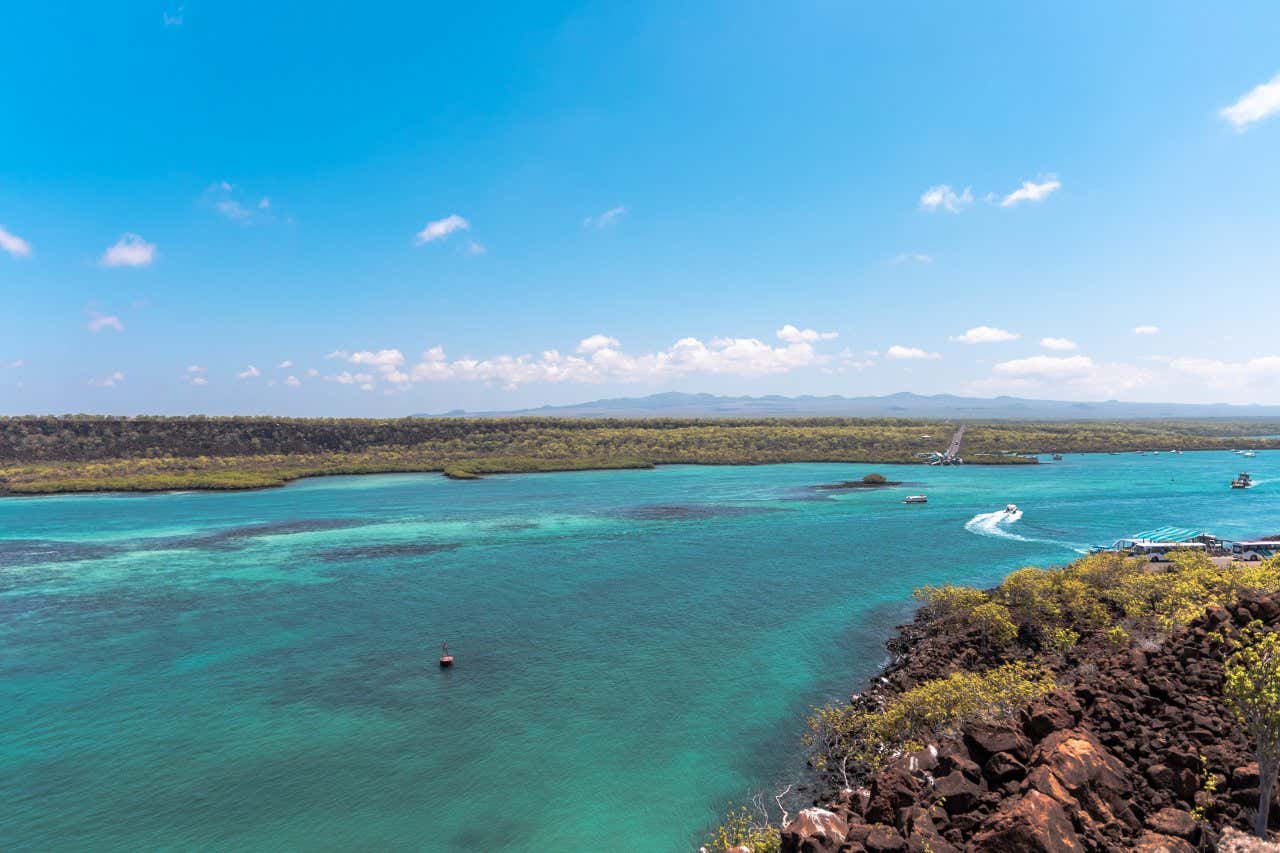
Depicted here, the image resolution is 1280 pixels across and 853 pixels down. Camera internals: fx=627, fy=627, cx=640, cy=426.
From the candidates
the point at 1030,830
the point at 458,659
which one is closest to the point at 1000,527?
the point at 458,659

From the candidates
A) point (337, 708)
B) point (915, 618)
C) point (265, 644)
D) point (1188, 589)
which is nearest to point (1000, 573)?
point (915, 618)

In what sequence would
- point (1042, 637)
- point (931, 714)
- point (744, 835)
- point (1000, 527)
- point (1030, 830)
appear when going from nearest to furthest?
point (1030, 830) < point (744, 835) < point (931, 714) < point (1042, 637) < point (1000, 527)

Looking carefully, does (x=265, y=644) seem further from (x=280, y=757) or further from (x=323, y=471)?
(x=323, y=471)

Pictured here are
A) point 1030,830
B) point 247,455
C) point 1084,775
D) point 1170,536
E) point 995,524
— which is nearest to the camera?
point 1030,830

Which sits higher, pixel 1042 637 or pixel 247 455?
pixel 247 455

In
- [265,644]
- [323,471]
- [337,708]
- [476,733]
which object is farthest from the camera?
[323,471]

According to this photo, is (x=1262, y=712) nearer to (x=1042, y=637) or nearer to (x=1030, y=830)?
(x=1030, y=830)

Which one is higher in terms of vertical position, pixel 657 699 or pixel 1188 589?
pixel 1188 589
